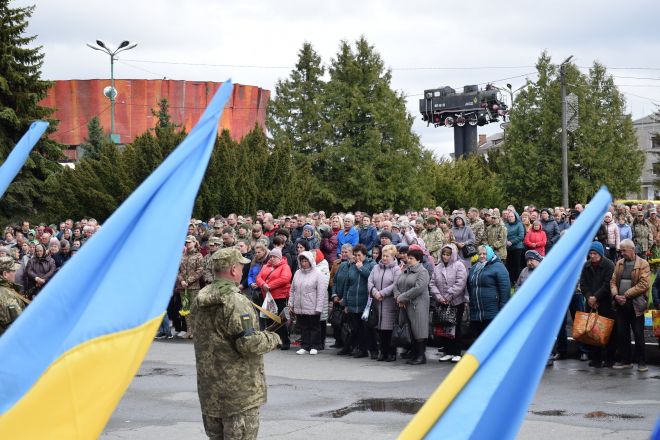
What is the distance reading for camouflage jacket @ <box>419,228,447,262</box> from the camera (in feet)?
60.6

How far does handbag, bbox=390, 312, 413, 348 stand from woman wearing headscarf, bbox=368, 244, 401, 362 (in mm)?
307

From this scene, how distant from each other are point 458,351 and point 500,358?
12.3 m

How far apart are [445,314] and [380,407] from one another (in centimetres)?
382

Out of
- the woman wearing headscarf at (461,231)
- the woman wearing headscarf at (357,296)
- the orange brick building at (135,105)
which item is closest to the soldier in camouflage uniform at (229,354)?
the woman wearing headscarf at (357,296)

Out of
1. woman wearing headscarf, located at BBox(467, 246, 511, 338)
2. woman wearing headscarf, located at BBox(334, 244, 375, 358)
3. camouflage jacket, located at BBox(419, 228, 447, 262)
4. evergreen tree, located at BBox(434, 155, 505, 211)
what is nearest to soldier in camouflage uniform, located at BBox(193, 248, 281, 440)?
woman wearing headscarf, located at BBox(467, 246, 511, 338)

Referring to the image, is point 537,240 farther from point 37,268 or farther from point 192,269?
point 37,268

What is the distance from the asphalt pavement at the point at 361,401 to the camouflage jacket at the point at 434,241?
154 inches

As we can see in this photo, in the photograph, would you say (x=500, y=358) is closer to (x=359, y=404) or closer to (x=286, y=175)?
(x=359, y=404)

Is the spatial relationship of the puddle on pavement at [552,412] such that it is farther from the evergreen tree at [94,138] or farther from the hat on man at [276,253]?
the evergreen tree at [94,138]

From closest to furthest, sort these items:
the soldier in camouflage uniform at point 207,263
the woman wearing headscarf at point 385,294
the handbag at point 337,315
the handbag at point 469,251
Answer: the woman wearing headscarf at point 385,294, the handbag at point 469,251, the handbag at point 337,315, the soldier in camouflage uniform at point 207,263

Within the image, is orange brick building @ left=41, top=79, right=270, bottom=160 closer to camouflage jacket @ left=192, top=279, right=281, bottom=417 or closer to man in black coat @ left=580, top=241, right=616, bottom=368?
man in black coat @ left=580, top=241, right=616, bottom=368

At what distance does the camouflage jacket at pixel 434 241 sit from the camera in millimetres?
18484

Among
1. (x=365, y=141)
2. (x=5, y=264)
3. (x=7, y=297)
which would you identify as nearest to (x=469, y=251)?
(x=5, y=264)

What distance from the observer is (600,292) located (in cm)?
1362
